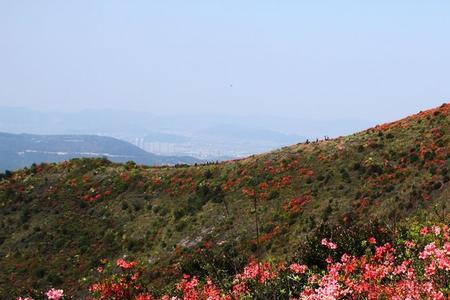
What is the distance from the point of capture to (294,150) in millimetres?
48875

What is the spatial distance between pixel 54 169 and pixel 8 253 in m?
20.2

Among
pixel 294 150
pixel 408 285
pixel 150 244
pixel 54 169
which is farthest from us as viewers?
pixel 54 169

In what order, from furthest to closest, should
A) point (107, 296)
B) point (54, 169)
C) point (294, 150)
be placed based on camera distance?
point (54, 169)
point (294, 150)
point (107, 296)

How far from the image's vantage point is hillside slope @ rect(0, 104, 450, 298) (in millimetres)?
32906

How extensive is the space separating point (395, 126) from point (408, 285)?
40.2 metres

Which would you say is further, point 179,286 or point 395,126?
point 395,126

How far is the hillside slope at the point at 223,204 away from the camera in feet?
108

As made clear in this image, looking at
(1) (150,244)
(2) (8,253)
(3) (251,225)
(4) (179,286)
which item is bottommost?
(2) (8,253)

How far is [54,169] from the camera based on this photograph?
209 feet

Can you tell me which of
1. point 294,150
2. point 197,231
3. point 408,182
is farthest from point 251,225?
point 294,150

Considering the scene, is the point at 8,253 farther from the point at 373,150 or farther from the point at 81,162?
the point at 373,150

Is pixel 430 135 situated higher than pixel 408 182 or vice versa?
pixel 430 135

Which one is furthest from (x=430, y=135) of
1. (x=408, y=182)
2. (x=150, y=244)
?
(x=150, y=244)

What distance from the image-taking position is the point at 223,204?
41812mm
